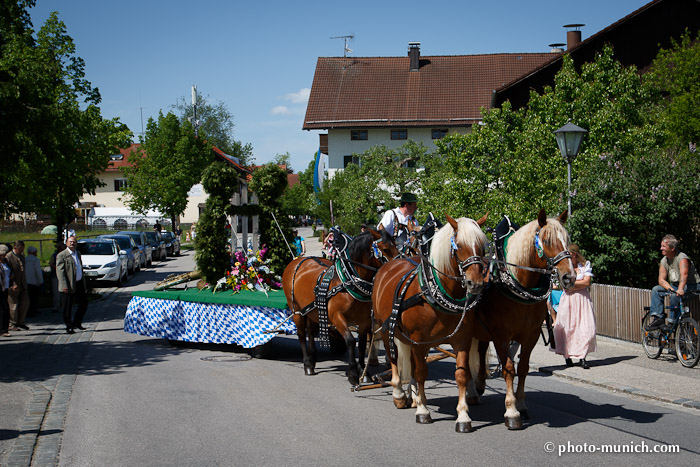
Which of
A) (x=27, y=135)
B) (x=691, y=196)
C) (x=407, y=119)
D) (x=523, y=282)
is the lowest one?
(x=523, y=282)

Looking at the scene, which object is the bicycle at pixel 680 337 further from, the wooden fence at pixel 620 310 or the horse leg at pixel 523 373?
the horse leg at pixel 523 373

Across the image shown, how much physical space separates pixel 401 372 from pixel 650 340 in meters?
5.30

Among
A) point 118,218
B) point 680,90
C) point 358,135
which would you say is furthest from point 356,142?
point 680,90

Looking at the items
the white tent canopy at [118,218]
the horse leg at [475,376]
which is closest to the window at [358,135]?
the white tent canopy at [118,218]

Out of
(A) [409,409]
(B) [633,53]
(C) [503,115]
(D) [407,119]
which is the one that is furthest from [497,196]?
(D) [407,119]

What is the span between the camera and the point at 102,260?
26.8 meters

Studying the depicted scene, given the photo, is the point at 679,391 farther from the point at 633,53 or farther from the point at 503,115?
the point at 633,53

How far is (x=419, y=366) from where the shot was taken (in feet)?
24.3

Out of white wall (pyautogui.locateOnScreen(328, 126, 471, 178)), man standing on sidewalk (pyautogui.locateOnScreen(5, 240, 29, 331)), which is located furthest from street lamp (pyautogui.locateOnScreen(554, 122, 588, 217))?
white wall (pyautogui.locateOnScreen(328, 126, 471, 178))

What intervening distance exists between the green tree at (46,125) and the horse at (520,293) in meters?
11.4

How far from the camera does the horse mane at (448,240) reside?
22.2ft

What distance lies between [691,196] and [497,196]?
733cm

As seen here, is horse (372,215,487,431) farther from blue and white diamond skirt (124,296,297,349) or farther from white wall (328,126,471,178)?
white wall (328,126,471,178)

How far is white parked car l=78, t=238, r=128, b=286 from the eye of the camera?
26.2 m
